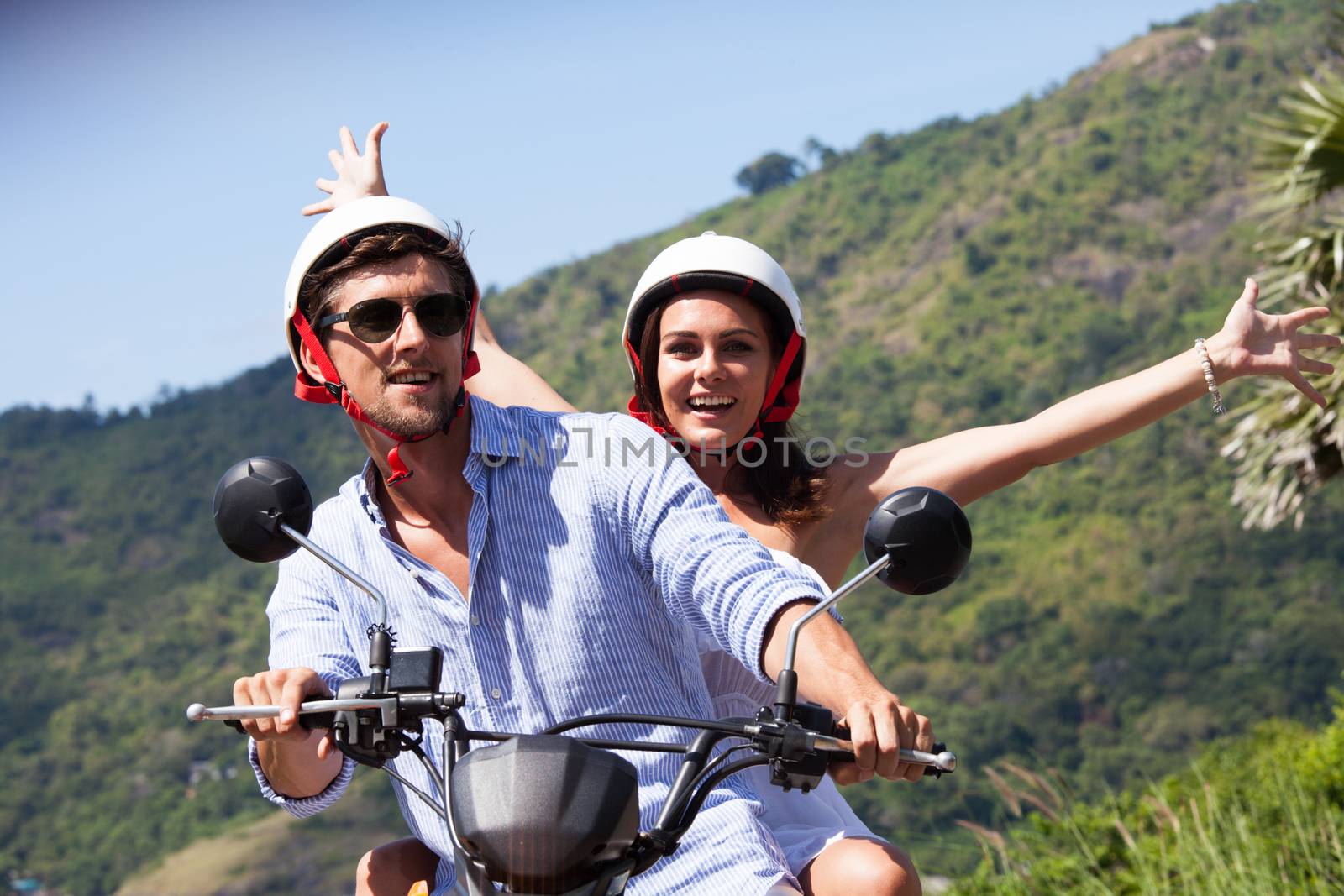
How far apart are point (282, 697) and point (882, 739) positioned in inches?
39.4

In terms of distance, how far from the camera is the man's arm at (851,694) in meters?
2.55

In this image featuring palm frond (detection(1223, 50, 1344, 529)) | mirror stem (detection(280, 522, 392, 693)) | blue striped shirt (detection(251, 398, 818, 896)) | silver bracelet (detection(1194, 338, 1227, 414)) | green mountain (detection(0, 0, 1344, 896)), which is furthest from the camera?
green mountain (detection(0, 0, 1344, 896))

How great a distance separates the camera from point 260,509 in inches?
114

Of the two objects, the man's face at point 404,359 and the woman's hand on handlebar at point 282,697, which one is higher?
the man's face at point 404,359

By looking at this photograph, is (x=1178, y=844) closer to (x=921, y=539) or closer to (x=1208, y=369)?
(x=1208, y=369)

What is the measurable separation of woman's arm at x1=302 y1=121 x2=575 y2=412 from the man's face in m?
1.71

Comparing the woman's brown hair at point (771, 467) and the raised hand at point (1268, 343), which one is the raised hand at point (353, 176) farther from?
the raised hand at point (1268, 343)

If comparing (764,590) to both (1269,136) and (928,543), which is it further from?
(1269,136)

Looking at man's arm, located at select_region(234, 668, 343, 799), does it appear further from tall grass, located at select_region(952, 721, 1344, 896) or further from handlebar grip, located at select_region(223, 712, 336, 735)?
tall grass, located at select_region(952, 721, 1344, 896)

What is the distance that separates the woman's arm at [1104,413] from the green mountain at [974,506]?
36755 mm

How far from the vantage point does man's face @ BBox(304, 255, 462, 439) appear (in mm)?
3309

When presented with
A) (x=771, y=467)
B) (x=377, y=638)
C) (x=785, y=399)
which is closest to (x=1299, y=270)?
(x=785, y=399)

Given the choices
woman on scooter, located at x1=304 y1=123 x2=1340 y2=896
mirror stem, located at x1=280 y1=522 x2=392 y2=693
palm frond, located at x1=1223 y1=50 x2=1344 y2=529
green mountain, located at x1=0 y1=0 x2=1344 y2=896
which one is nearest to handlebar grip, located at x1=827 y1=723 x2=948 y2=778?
mirror stem, located at x1=280 y1=522 x2=392 y2=693

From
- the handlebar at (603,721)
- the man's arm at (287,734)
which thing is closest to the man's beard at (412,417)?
the man's arm at (287,734)
